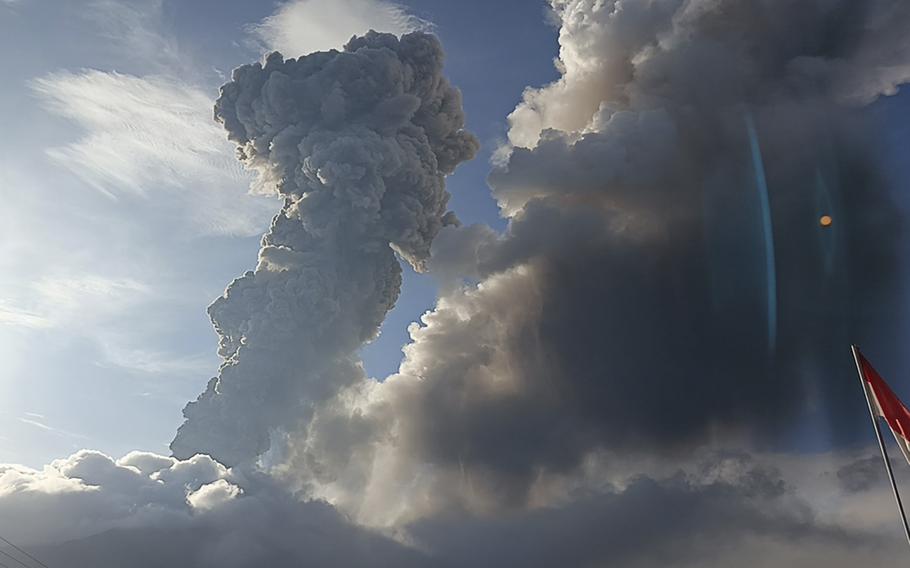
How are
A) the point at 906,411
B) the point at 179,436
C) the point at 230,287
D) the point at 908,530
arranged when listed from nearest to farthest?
the point at 906,411, the point at 908,530, the point at 230,287, the point at 179,436

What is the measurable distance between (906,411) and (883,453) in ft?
11.4

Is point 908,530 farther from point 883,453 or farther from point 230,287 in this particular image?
point 230,287

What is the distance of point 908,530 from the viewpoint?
84.0 ft

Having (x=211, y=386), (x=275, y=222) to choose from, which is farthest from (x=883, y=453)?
(x=211, y=386)

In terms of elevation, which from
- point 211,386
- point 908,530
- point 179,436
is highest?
point 211,386

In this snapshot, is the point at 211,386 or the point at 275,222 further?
the point at 211,386

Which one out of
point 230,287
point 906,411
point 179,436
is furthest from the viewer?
point 179,436

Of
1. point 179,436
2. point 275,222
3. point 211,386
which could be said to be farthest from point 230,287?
point 179,436

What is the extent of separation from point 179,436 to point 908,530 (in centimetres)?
16249

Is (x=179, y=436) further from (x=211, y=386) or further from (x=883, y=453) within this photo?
(x=883, y=453)

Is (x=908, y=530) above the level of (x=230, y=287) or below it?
below

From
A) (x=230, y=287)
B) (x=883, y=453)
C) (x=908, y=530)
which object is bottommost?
(x=908, y=530)

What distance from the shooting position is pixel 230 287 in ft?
490

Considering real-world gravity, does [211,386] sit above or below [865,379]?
above
